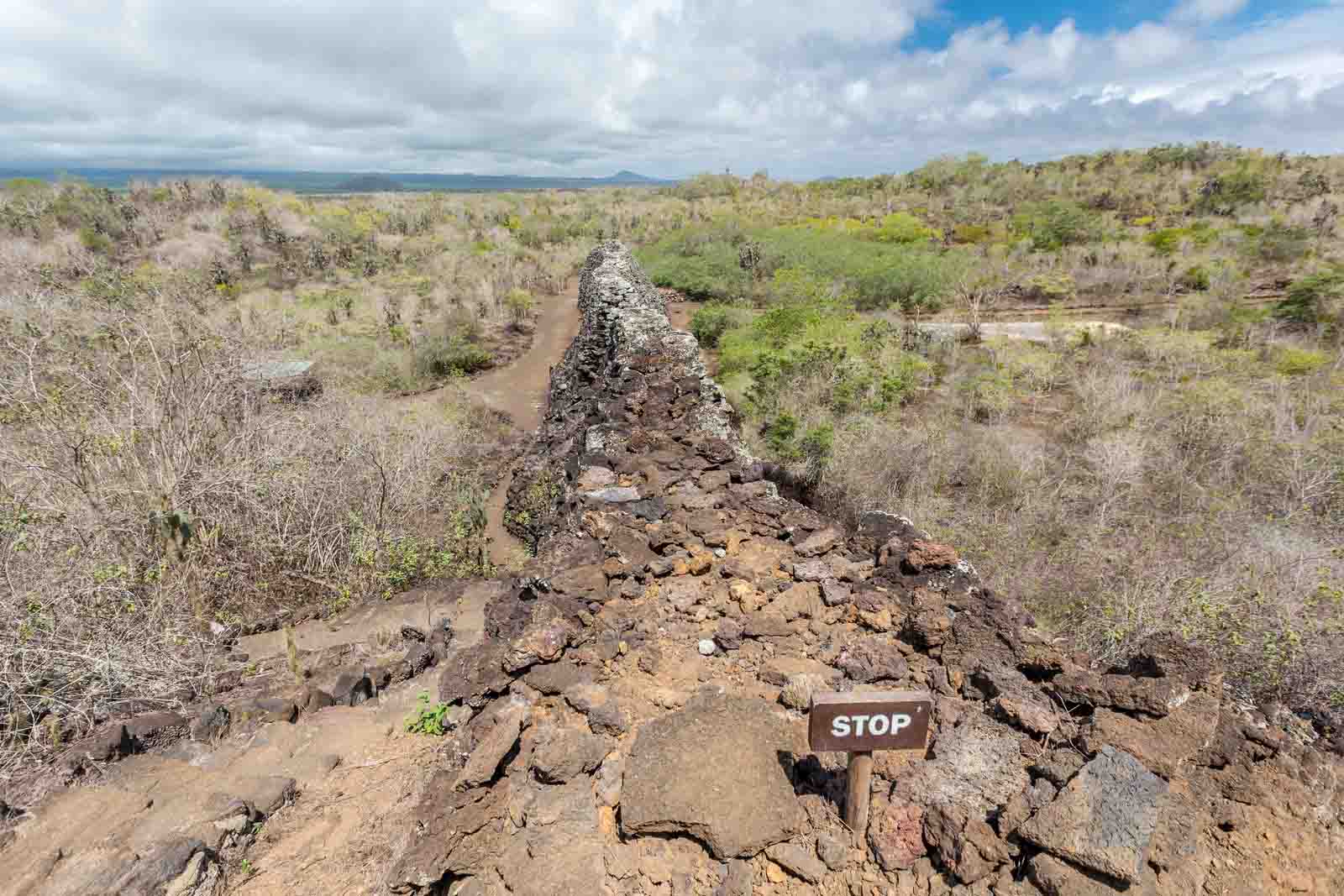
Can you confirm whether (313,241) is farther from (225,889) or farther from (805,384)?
(225,889)

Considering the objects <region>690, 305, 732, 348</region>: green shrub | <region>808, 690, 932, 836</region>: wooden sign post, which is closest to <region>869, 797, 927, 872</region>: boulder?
<region>808, 690, 932, 836</region>: wooden sign post

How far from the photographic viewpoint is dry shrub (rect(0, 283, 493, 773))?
477cm

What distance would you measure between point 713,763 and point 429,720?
240 cm

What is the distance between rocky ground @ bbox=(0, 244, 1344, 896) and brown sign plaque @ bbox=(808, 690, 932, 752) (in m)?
0.59

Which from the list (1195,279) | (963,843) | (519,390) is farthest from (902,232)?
(963,843)

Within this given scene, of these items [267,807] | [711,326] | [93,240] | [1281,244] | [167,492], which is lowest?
[711,326]

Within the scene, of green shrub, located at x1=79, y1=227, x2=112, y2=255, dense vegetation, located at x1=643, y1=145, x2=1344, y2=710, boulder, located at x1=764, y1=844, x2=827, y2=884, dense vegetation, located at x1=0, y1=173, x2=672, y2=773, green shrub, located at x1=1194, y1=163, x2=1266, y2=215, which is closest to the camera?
boulder, located at x1=764, y1=844, x2=827, y2=884

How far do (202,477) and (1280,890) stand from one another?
8.95m

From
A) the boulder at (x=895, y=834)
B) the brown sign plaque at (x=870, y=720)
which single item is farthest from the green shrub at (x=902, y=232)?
the brown sign plaque at (x=870, y=720)

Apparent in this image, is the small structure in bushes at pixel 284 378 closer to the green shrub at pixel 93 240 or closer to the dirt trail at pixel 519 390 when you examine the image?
the dirt trail at pixel 519 390

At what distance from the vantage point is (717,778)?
10.4ft

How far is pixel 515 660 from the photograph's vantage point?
3.94 meters

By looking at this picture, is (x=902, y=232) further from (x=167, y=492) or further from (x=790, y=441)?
(x=167, y=492)

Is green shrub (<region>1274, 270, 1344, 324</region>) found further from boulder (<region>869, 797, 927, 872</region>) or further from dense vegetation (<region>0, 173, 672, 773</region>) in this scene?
dense vegetation (<region>0, 173, 672, 773</region>)
